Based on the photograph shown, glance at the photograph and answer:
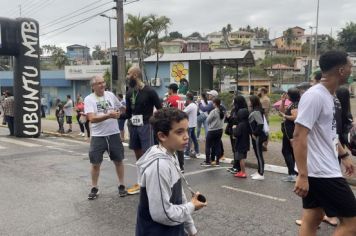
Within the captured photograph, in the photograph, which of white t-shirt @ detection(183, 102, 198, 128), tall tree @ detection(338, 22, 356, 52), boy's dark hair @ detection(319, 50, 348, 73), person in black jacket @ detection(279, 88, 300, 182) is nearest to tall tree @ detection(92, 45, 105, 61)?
tall tree @ detection(338, 22, 356, 52)

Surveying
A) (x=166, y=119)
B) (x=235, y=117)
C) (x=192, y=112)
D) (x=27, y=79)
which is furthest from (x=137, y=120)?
(x=27, y=79)

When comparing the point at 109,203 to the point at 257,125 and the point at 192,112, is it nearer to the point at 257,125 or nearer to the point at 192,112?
the point at 257,125

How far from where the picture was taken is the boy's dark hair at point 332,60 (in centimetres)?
329

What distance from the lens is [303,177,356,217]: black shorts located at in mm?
3229

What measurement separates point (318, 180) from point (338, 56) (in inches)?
39.2

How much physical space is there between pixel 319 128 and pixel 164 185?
1588 mm

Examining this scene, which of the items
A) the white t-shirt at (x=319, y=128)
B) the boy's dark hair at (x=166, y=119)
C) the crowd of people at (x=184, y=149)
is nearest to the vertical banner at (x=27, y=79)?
the crowd of people at (x=184, y=149)

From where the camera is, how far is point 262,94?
1068cm

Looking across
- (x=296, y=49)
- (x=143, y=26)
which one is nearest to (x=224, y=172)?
(x=143, y=26)

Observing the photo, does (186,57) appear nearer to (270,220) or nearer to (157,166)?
(270,220)

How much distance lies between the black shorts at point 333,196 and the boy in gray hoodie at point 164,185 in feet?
4.28

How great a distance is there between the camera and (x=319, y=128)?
11.0 ft

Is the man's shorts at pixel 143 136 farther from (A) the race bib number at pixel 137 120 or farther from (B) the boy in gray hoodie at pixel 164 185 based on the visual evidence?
(B) the boy in gray hoodie at pixel 164 185

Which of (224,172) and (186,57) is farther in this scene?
(186,57)
